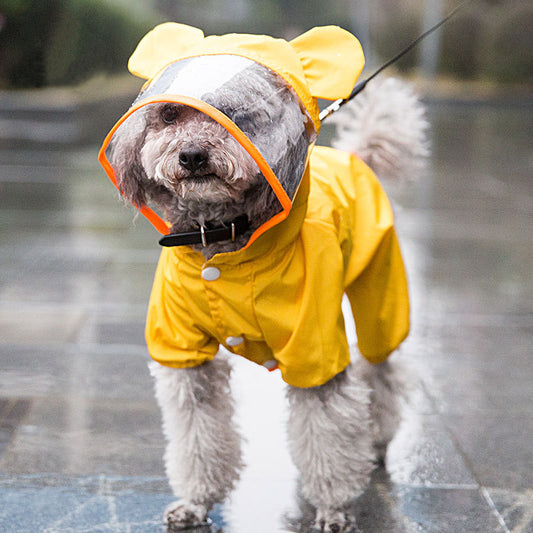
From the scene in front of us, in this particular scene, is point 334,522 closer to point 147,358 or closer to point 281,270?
point 281,270

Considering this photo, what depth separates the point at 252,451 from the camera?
3.45 metres

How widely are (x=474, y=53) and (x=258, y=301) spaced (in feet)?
75.8

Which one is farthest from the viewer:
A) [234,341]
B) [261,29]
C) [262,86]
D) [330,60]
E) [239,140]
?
[261,29]

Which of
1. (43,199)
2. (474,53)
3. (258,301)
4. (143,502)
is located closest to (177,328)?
(258,301)

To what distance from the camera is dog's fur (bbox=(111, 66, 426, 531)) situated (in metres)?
2.26

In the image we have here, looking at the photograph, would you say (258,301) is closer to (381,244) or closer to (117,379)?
(381,244)

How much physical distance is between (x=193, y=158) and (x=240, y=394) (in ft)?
6.61

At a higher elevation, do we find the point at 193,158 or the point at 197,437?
the point at 193,158

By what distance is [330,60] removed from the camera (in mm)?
2498

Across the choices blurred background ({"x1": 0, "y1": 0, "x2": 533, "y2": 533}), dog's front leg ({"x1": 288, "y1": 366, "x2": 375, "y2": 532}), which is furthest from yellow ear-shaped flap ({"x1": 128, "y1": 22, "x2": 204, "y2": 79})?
blurred background ({"x1": 0, "y1": 0, "x2": 533, "y2": 533})

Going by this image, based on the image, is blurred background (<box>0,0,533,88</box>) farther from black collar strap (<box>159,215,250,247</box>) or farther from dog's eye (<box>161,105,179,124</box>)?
dog's eye (<box>161,105,179,124</box>)

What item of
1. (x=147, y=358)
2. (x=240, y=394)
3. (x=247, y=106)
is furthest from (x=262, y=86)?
(x=147, y=358)

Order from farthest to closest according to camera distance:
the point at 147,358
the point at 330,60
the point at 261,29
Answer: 1. the point at 261,29
2. the point at 147,358
3. the point at 330,60

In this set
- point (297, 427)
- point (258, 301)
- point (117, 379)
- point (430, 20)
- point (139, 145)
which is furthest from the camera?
point (430, 20)
